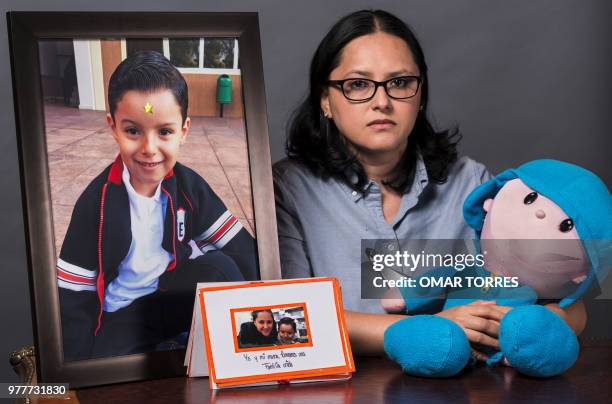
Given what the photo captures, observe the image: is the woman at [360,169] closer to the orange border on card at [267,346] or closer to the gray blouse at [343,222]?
the gray blouse at [343,222]

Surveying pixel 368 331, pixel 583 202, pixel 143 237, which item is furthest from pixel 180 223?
pixel 583 202

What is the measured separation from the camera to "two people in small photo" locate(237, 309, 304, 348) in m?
1.10

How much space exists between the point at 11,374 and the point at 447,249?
1.08 meters

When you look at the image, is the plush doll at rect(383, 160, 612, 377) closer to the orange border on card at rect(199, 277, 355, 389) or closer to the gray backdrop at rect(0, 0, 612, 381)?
the orange border on card at rect(199, 277, 355, 389)

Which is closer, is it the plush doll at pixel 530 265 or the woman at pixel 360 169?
the plush doll at pixel 530 265

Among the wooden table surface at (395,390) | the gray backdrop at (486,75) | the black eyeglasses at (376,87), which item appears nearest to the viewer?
the wooden table surface at (395,390)

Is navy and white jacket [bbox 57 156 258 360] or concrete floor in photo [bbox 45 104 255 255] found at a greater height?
concrete floor in photo [bbox 45 104 255 255]

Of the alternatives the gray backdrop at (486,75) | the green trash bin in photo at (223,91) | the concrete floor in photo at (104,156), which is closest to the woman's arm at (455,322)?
the concrete floor in photo at (104,156)

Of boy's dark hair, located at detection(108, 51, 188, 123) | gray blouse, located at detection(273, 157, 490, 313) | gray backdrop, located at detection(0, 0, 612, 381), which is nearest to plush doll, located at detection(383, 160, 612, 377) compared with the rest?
gray blouse, located at detection(273, 157, 490, 313)

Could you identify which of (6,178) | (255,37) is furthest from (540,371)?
(6,178)

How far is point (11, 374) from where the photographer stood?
1.96 meters

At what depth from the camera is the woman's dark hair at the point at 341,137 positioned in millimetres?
1486

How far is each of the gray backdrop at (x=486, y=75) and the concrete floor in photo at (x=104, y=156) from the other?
0.74 m

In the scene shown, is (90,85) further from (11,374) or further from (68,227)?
(11,374)
